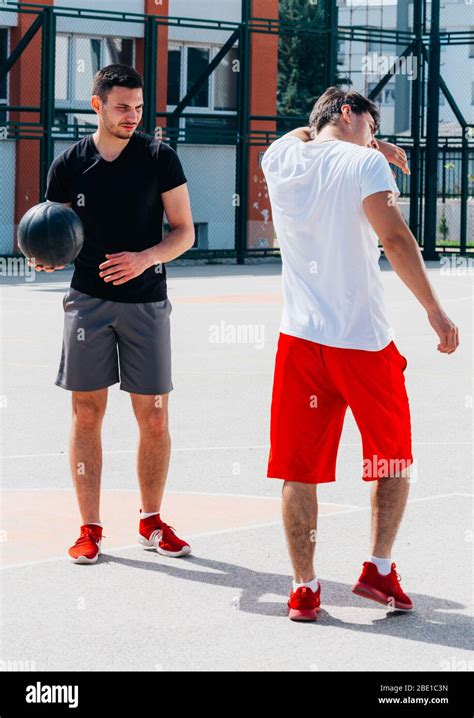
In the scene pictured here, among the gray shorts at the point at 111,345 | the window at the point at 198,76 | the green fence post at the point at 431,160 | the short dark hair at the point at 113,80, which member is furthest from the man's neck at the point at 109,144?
the window at the point at 198,76

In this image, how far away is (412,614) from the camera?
5828 millimetres

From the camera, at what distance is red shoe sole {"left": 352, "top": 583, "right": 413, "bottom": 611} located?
5.83 meters

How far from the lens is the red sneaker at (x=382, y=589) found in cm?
584

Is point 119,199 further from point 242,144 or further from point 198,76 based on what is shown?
point 198,76

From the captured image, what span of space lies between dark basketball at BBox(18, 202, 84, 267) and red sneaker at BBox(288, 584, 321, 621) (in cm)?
191

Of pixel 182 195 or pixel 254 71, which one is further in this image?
pixel 254 71

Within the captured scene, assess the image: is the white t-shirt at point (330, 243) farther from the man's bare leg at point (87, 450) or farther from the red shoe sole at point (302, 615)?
the man's bare leg at point (87, 450)

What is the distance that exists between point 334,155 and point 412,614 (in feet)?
6.30

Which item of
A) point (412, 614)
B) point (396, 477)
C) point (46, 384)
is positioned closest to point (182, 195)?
point (396, 477)

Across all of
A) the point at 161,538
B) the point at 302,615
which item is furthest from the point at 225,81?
the point at 302,615
